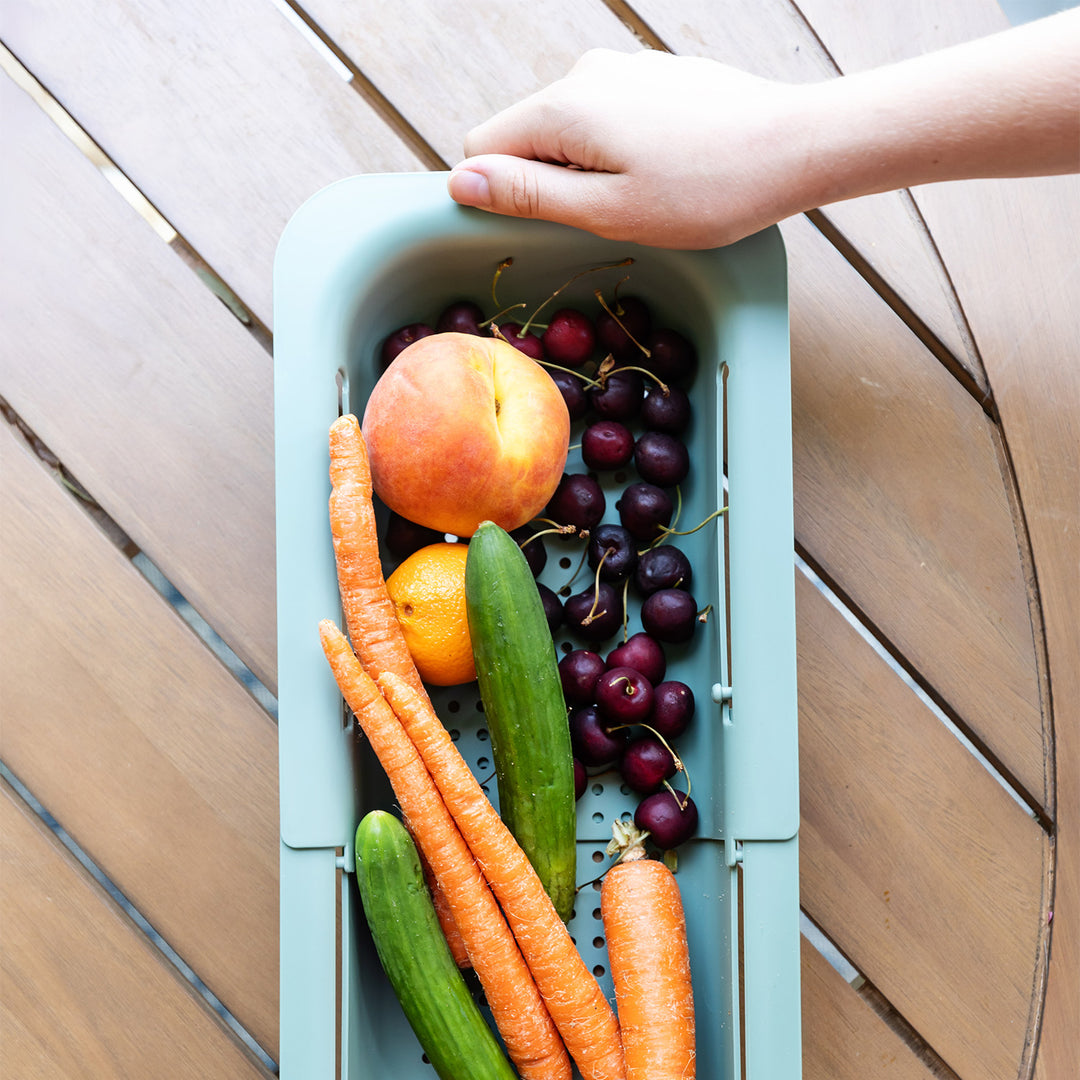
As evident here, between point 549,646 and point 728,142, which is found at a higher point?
point 728,142

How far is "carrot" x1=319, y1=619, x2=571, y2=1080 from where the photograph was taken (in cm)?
58

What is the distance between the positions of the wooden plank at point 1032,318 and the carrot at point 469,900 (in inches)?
17.2

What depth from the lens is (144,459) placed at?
687 mm

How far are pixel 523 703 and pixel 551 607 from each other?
10 centimetres

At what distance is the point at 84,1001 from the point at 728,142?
2.57 ft

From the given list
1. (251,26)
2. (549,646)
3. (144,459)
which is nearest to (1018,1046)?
(549,646)

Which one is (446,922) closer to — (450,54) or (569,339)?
(569,339)

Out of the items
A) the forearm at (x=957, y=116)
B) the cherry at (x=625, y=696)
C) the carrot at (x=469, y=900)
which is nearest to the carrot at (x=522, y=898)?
the carrot at (x=469, y=900)

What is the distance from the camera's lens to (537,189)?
57cm

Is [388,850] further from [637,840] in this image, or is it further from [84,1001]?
[84,1001]

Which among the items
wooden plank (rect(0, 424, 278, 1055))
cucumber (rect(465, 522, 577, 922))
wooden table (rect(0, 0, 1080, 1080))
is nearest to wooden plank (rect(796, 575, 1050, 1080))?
wooden table (rect(0, 0, 1080, 1080))

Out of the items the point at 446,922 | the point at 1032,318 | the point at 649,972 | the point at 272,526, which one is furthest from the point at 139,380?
the point at 1032,318

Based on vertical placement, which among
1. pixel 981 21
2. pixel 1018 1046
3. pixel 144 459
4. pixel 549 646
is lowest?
→ pixel 1018 1046

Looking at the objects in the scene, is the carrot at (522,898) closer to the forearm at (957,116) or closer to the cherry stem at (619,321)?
the cherry stem at (619,321)
